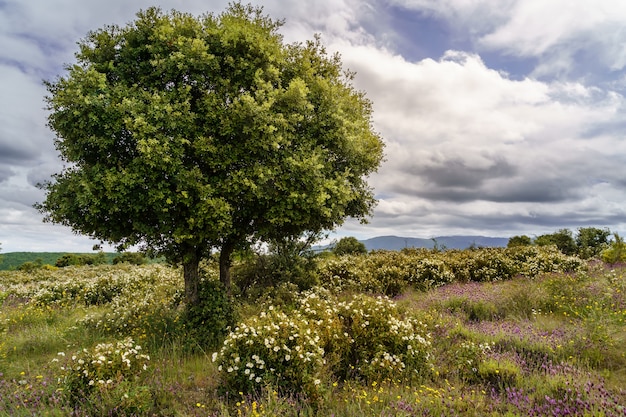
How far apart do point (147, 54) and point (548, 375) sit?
43.3 feet

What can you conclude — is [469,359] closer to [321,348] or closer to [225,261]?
[321,348]

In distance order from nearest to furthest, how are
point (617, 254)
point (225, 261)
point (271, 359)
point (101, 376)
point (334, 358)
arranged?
point (101, 376), point (271, 359), point (334, 358), point (225, 261), point (617, 254)

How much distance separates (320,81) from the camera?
1184 centimetres

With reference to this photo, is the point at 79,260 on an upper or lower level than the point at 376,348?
upper

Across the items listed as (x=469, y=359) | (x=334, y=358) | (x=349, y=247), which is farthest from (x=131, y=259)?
(x=469, y=359)

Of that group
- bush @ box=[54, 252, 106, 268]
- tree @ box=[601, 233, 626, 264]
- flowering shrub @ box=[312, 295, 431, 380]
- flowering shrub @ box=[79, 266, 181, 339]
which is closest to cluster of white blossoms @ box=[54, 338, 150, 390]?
flowering shrub @ box=[79, 266, 181, 339]

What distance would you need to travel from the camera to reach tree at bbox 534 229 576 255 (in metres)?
29.7

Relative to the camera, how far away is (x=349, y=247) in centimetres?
3691

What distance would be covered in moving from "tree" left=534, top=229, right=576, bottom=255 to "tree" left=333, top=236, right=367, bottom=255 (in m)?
15.6

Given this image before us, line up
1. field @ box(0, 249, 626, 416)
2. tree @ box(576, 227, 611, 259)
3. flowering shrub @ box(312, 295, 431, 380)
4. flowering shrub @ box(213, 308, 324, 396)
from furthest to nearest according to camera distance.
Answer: tree @ box(576, 227, 611, 259)
flowering shrub @ box(312, 295, 431, 380)
flowering shrub @ box(213, 308, 324, 396)
field @ box(0, 249, 626, 416)

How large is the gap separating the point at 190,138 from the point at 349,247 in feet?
91.4

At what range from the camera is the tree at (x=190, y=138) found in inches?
387

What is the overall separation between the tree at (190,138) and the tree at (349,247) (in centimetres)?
2439

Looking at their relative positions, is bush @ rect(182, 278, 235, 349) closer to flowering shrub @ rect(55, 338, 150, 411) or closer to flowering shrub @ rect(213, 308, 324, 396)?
flowering shrub @ rect(55, 338, 150, 411)
